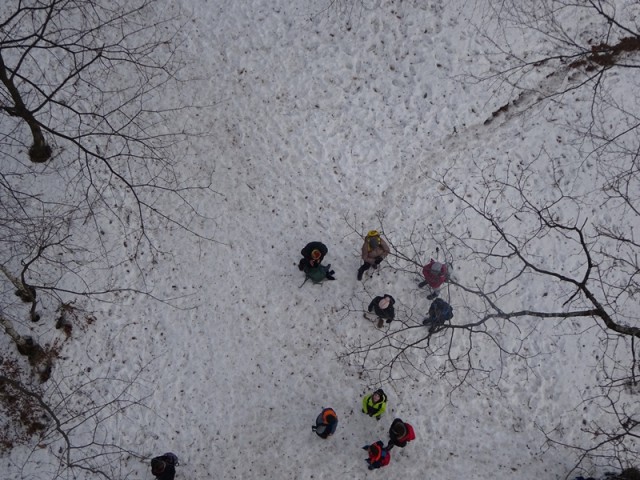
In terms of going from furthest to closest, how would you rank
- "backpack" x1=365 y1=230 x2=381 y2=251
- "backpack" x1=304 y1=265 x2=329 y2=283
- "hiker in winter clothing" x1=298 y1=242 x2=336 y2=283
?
"backpack" x1=304 y1=265 x2=329 y2=283
"hiker in winter clothing" x1=298 y1=242 x2=336 y2=283
"backpack" x1=365 y1=230 x2=381 y2=251

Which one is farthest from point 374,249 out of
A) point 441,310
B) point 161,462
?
point 161,462

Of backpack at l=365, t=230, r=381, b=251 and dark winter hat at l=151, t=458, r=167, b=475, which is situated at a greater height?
backpack at l=365, t=230, r=381, b=251

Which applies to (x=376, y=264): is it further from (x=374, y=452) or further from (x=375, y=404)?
(x=374, y=452)

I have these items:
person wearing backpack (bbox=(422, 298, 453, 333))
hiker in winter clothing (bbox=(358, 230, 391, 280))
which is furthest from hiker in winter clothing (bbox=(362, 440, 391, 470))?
hiker in winter clothing (bbox=(358, 230, 391, 280))

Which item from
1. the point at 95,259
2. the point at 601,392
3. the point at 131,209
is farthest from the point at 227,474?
the point at 601,392

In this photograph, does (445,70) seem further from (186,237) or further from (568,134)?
(186,237)

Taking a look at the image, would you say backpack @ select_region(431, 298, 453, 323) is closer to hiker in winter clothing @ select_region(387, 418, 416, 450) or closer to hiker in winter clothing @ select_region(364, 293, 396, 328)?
hiker in winter clothing @ select_region(364, 293, 396, 328)
